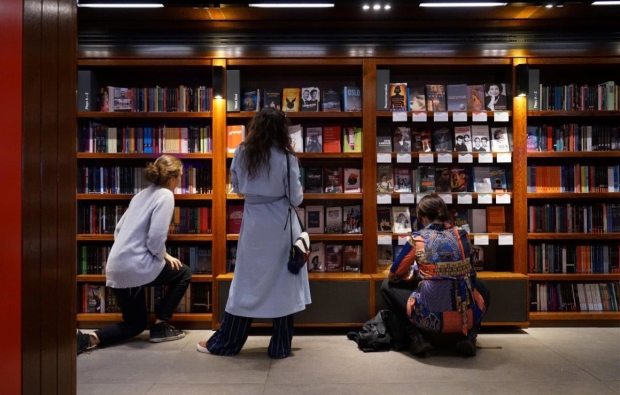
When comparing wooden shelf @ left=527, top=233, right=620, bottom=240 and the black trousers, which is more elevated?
wooden shelf @ left=527, top=233, right=620, bottom=240

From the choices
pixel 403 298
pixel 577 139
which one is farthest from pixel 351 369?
pixel 577 139

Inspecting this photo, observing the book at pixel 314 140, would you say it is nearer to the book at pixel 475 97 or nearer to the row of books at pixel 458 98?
the row of books at pixel 458 98

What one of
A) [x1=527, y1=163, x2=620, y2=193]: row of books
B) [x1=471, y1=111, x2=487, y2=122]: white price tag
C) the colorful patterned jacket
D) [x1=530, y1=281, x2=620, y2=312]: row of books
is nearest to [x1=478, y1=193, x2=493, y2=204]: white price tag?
[x1=527, y1=163, x2=620, y2=193]: row of books

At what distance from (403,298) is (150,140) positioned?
253cm

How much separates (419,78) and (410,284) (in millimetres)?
2040

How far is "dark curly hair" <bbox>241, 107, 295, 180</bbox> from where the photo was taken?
324cm

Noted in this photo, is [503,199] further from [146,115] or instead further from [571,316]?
[146,115]

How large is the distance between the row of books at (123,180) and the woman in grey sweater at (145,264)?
1.46ft

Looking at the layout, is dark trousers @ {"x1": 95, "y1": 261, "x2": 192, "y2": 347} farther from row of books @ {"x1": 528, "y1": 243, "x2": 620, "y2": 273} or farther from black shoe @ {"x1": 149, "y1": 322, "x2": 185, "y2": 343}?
row of books @ {"x1": 528, "y1": 243, "x2": 620, "y2": 273}

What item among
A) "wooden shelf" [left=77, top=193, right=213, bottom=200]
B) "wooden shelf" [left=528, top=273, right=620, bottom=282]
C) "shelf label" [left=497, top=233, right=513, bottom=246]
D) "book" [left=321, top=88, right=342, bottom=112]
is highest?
"book" [left=321, top=88, right=342, bottom=112]

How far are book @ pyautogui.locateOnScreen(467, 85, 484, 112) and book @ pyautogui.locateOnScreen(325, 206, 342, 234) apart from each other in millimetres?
1481

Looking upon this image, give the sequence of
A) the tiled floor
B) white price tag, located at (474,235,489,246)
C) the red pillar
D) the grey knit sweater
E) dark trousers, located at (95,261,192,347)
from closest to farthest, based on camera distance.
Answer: the red pillar, the tiled floor, the grey knit sweater, dark trousers, located at (95,261,192,347), white price tag, located at (474,235,489,246)

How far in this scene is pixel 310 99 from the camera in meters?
4.27

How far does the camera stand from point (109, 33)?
4023 mm
